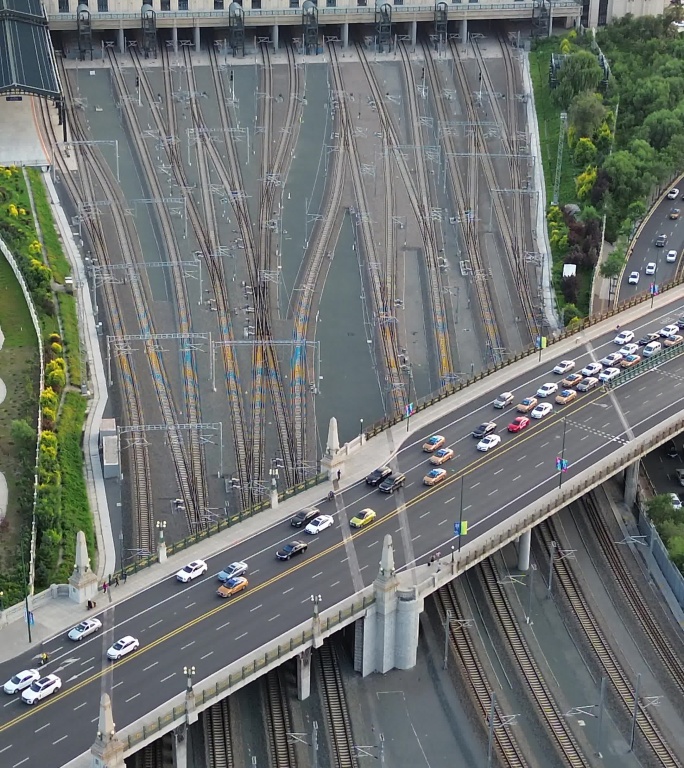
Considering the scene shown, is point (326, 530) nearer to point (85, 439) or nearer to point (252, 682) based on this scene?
point (252, 682)

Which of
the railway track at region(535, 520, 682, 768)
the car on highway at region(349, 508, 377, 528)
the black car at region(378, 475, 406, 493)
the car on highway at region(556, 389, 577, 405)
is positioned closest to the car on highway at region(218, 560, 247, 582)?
the car on highway at region(349, 508, 377, 528)

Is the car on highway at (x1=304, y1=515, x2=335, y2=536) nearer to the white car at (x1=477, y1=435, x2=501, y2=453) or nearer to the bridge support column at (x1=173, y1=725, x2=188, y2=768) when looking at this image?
the white car at (x1=477, y1=435, x2=501, y2=453)

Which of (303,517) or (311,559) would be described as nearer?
(311,559)

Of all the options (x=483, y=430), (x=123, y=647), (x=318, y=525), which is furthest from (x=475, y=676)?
(x=123, y=647)

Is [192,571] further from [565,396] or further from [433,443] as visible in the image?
[565,396]

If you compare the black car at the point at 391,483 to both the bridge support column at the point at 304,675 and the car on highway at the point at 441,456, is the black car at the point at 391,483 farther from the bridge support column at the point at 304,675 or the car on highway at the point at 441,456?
the bridge support column at the point at 304,675
